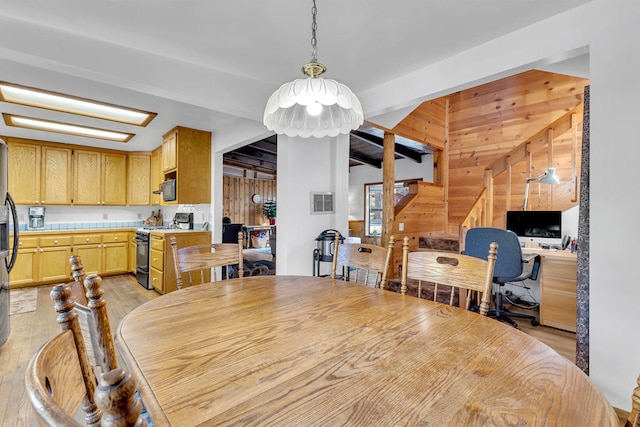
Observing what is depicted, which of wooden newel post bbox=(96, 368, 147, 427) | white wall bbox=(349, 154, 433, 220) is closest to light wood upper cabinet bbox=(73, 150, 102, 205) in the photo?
white wall bbox=(349, 154, 433, 220)

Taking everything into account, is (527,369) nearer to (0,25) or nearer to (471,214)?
(0,25)

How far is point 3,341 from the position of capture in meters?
2.60

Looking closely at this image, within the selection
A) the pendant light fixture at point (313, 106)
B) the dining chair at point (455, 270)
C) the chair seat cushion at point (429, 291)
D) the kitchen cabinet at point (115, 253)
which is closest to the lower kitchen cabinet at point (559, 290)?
the chair seat cushion at point (429, 291)

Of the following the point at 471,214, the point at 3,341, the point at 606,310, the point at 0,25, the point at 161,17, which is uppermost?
the point at 161,17

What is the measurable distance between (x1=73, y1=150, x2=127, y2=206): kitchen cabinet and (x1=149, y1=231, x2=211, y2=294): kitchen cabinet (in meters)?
1.71

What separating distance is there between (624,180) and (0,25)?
372 centimetres

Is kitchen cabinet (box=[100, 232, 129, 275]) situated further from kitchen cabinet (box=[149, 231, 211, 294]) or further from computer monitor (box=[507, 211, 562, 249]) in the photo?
computer monitor (box=[507, 211, 562, 249])

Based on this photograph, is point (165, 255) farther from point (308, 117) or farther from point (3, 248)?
point (308, 117)

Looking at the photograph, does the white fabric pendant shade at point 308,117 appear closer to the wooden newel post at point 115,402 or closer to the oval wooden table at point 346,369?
the oval wooden table at point 346,369

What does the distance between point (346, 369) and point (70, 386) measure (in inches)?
25.1

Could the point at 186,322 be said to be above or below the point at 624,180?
Result: below

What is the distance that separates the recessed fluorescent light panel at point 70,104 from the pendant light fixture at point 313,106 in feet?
7.53

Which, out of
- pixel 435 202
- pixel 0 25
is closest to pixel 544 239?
pixel 435 202

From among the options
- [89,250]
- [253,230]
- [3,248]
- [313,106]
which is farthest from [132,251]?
[313,106]
